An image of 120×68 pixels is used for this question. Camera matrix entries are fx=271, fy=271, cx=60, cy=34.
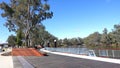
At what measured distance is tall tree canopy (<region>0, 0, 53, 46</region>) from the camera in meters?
62.5

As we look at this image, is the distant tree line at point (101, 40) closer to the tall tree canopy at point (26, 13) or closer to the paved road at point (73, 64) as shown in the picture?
the tall tree canopy at point (26, 13)

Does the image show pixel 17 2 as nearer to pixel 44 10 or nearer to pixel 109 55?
pixel 44 10

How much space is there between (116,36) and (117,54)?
197ft

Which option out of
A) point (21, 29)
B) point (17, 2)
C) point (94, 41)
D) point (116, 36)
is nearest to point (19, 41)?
point (21, 29)

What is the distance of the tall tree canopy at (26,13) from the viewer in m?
62.5

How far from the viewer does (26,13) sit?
63.3m

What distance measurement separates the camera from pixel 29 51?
4919 cm

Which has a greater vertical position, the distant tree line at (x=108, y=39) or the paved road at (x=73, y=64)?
the distant tree line at (x=108, y=39)

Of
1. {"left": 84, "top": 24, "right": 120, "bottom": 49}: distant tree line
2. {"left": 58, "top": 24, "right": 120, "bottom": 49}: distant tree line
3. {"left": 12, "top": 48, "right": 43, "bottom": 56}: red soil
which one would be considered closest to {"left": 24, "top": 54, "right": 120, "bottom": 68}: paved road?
{"left": 12, "top": 48, "right": 43, "bottom": 56}: red soil

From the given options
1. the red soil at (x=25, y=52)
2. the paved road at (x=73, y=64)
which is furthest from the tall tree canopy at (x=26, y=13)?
the paved road at (x=73, y=64)

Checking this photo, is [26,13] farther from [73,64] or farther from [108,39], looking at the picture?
[108,39]

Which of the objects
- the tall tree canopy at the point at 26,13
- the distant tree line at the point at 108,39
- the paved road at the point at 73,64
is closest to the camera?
the paved road at the point at 73,64

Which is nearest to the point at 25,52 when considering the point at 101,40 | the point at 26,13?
the point at 26,13

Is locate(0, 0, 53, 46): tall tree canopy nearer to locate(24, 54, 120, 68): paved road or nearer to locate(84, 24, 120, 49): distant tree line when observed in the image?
locate(84, 24, 120, 49): distant tree line
